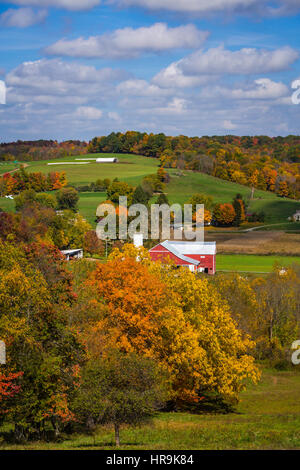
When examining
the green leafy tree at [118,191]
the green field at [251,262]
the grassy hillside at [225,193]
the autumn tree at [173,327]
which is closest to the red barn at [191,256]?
the green field at [251,262]

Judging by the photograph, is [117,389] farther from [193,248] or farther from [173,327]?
[193,248]

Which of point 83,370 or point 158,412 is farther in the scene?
point 158,412

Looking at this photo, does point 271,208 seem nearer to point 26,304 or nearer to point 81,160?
point 81,160

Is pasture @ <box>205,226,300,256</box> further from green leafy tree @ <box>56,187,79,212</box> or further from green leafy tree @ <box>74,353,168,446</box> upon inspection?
green leafy tree @ <box>74,353,168,446</box>

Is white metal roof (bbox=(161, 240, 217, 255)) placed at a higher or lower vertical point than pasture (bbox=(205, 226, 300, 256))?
higher

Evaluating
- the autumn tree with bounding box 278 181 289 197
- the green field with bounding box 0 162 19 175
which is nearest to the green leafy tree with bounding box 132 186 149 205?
the green field with bounding box 0 162 19 175
